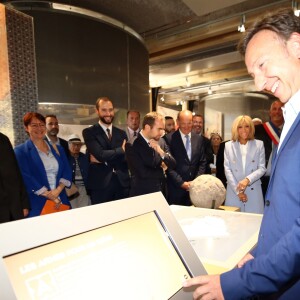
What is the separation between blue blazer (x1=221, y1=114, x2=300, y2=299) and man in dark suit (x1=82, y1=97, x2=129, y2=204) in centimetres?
239

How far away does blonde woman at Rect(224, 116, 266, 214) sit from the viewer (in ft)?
9.78

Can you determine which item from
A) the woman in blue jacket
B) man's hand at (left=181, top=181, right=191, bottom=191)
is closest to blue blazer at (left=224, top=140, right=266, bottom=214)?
man's hand at (left=181, top=181, right=191, bottom=191)

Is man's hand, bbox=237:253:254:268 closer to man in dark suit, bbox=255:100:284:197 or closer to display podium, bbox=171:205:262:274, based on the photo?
display podium, bbox=171:205:262:274

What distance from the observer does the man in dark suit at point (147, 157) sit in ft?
9.61

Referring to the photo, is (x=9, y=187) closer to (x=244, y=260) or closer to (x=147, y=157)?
(x=147, y=157)

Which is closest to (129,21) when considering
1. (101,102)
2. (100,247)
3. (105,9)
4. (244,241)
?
(105,9)

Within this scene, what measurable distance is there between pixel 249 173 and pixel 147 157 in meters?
1.15

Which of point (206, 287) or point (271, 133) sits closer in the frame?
point (206, 287)

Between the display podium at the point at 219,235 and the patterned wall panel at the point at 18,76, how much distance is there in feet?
7.89

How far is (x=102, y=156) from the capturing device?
315 centimetres

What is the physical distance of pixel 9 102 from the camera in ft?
10.9

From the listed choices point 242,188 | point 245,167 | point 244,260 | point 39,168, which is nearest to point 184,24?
point 245,167

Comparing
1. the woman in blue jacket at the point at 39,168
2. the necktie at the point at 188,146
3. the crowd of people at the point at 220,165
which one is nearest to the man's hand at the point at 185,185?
the crowd of people at the point at 220,165

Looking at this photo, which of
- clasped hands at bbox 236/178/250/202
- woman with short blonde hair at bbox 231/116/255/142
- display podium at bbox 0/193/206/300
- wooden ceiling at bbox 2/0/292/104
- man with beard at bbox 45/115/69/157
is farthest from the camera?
wooden ceiling at bbox 2/0/292/104
